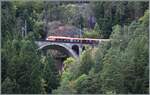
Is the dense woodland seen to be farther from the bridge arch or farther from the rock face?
the rock face

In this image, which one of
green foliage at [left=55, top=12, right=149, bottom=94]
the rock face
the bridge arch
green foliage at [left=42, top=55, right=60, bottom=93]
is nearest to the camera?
green foliage at [left=55, top=12, right=149, bottom=94]

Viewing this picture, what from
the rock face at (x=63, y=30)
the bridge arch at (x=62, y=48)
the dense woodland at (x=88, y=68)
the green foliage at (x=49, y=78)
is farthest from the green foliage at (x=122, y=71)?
the rock face at (x=63, y=30)

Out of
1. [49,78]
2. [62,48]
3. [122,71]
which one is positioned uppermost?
[122,71]

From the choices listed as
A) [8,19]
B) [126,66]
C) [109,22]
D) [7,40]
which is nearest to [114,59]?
[126,66]

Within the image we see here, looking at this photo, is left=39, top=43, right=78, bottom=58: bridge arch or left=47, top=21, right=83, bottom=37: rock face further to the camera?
left=47, top=21, right=83, bottom=37: rock face

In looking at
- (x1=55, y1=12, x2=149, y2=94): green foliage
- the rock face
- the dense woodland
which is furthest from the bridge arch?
(x1=55, y1=12, x2=149, y2=94): green foliage

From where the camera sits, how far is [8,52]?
1028cm

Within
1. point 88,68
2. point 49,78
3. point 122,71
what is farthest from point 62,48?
point 122,71

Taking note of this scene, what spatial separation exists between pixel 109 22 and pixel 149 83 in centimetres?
1324

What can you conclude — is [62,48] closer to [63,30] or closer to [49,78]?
[63,30]

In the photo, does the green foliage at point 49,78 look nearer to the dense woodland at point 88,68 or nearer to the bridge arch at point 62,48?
the dense woodland at point 88,68

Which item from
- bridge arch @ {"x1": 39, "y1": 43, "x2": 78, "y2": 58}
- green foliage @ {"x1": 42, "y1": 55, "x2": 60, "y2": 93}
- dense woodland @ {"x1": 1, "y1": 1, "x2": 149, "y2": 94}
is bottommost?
bridge arch @ {"x1": 39, "y1": 43, "x2": 78, "y2": 58}

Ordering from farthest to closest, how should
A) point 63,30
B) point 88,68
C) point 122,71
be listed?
point 63,30, point 88,68, point 122,71

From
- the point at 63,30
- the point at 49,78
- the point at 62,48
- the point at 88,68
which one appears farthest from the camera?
the point at 63,30
